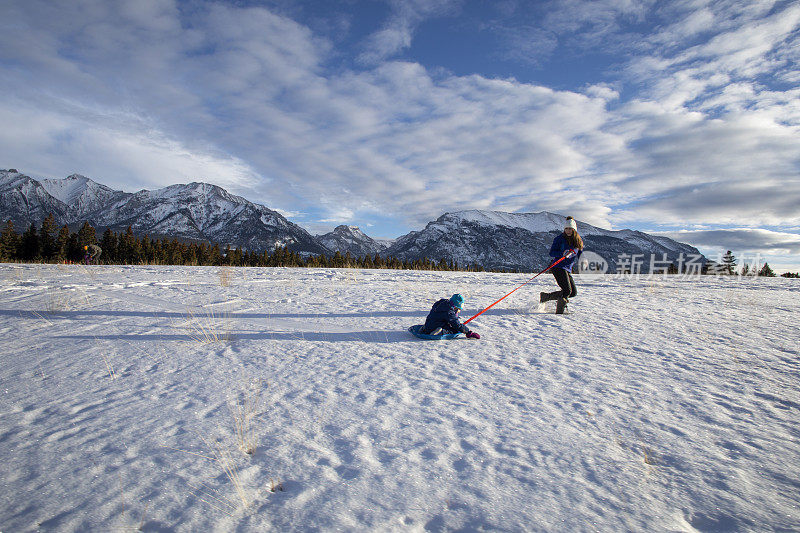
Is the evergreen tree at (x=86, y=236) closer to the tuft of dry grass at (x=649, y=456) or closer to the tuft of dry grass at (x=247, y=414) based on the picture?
the tuft of dry grass at (x=247, y=414)

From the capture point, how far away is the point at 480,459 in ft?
9.36

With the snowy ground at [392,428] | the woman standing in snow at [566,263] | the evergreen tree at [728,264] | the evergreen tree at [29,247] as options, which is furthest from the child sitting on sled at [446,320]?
the evergreen tree at [29,247]

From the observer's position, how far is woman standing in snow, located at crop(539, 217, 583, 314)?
8445 millimetres

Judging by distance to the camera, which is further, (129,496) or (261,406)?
(261,406)

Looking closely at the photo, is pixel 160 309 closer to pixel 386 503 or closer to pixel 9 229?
pixel 386 503

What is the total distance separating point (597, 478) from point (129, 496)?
3.54 metres

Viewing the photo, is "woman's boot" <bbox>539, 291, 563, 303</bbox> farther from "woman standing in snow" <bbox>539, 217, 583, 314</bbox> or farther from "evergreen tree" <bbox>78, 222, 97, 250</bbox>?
"evergreen tree" <bbox>78, 222, 97, 250</bbox>

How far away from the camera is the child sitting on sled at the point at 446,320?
20.5 ft

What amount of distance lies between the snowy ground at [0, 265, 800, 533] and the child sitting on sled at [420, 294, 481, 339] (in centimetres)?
25

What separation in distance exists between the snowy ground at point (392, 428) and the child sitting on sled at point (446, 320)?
0.25m

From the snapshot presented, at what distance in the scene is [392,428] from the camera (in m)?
3.29

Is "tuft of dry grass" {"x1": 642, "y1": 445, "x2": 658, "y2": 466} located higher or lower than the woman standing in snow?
lower

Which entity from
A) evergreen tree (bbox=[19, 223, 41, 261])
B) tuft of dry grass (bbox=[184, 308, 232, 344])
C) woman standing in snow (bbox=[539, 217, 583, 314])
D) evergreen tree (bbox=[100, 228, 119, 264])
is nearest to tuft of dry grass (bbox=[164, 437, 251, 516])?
tuft of dry grass (bbox=[184, 308, 232, 344])

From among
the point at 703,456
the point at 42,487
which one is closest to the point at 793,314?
the point at 703,456
